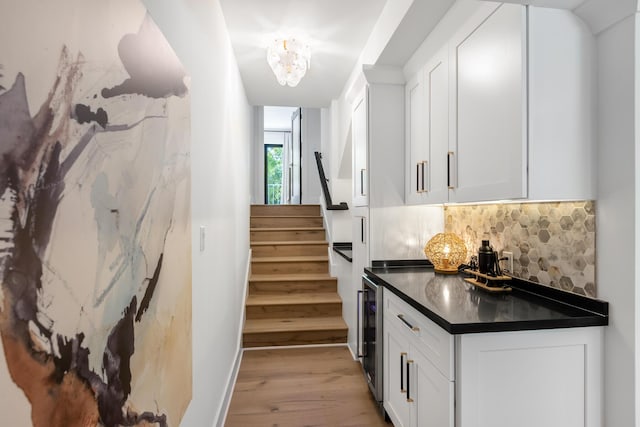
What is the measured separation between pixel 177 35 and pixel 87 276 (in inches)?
36.8

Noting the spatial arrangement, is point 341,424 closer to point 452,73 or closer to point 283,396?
point 283,396

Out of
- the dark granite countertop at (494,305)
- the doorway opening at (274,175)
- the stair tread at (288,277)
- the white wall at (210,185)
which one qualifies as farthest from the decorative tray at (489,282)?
the doorway opening at (274,175)

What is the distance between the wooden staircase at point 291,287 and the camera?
3314 mm

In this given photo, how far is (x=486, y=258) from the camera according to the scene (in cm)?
189

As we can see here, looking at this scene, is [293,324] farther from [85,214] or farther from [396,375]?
[85,214]

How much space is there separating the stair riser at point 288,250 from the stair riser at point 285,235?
0.23m

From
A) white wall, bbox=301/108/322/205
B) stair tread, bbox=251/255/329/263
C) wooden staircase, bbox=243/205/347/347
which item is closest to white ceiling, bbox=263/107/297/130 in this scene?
white wall, bbox=301/108/322/205

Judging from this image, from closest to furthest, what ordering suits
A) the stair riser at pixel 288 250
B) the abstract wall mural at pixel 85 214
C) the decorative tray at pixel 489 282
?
1. the abstract wall mural at pixel 85 214
2. the decorative tray at pixel 489 282
3. the stair riser at pixel 288 250

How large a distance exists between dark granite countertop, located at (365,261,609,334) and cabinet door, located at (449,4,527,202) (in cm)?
46

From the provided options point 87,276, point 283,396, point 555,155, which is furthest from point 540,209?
point 283,396

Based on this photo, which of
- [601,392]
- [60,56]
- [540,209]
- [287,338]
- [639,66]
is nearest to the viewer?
[60,56]

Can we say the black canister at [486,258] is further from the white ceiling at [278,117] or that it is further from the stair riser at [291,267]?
the white ceiling at [278,117]

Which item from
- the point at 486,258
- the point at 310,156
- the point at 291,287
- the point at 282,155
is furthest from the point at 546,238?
the point at 282,155

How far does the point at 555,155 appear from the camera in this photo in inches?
52.0
